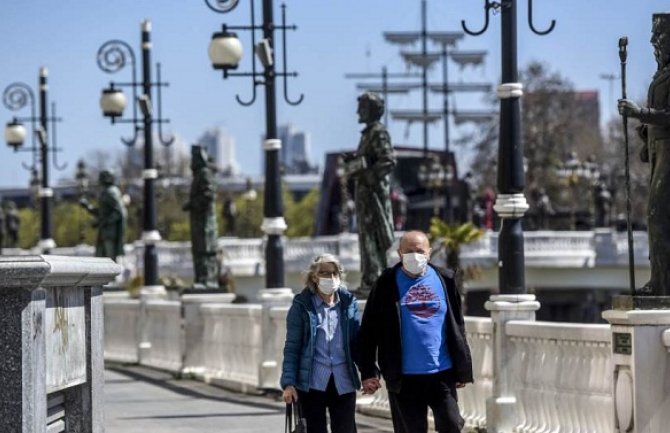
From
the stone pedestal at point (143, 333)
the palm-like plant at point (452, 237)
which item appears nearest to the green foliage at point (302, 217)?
the palm-like plant at point (452, 237)

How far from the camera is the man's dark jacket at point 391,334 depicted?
13297 mm

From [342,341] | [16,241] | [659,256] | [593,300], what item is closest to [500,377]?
[659,256]

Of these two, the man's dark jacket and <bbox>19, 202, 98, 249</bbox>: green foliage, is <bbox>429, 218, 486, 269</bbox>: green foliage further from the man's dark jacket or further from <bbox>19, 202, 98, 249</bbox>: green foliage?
<bbox>19, 202, 98, 249</bbox>: green foliage

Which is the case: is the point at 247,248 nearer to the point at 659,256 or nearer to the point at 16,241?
the point at 16,241

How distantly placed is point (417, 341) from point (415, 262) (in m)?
0.53

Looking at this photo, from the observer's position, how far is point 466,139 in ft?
351

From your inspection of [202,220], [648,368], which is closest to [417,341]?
[648,368]

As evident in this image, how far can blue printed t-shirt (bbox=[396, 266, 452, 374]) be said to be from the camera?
13.3 m

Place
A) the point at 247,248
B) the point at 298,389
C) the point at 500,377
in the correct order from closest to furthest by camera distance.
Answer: the point at 298,389, the point at 500,377, the point at 247,248

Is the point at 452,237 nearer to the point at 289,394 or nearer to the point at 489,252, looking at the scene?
the point at 489,252

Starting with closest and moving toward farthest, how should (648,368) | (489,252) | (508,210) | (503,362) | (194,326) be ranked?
(648,368)
(503,362)
(508,210)
(194,326)
(489,252)

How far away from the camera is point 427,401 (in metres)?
13.4

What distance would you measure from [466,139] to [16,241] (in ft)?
96.4

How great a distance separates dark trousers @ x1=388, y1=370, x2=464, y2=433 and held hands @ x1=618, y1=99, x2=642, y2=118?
262cm
